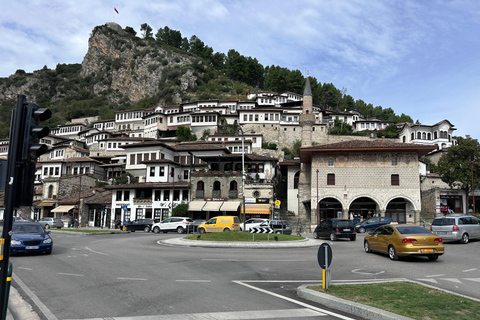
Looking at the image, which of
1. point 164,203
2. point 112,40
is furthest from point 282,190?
point 112,40

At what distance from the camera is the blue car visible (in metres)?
15.2

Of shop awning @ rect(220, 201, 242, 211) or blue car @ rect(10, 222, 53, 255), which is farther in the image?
shop awning @ rect(220, 201, 242, 211)

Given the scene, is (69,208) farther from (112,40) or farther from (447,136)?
(112,40)

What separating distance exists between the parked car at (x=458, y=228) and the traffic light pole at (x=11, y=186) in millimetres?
22725

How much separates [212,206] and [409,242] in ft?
116

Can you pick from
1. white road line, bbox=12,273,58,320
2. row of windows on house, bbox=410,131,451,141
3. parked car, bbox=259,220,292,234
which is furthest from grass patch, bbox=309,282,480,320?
row of windows on house, bbox=410,131,451,141

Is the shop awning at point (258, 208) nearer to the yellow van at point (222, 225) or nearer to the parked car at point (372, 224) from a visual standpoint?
the parked car at point (372, 224)

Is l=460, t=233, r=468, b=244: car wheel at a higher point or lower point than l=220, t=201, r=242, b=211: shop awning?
lower

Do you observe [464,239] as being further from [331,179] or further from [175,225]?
[331,179]

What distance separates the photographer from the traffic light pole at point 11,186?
4934 millimetres

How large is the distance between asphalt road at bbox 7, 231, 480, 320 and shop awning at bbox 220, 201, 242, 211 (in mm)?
29028

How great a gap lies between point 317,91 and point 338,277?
131399 mm

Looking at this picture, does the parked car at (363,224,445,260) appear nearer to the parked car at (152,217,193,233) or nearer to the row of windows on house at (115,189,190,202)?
the parked car at (152,217,193,233)

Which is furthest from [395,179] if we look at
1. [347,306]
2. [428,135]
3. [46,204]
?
[46,204]
